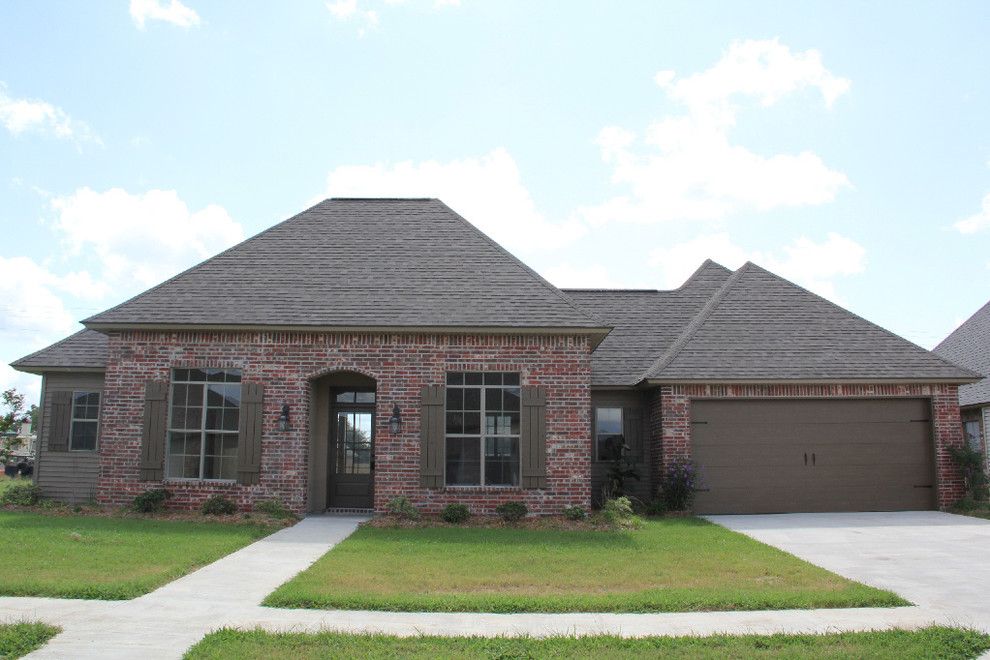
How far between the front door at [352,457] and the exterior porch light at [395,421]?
1484mm

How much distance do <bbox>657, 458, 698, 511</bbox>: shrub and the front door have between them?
18.7 feet

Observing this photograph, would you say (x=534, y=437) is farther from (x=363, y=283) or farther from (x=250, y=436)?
(x=250, y=436)

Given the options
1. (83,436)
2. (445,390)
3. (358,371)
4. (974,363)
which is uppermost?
(974,363)

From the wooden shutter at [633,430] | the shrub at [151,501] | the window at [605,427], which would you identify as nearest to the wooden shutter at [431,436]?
the window at [605,427]

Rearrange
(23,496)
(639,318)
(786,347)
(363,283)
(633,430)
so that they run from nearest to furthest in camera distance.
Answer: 1. (23,496)
2. (363,283)
3. (786,347)
4. (633,430)
5. (639,318)

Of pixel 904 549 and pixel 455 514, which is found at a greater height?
pixel 455 514

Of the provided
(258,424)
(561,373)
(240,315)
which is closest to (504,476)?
(561,373)

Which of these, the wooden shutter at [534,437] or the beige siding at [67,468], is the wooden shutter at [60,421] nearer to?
the beige siding at [67,468]

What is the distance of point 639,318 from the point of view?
18.9m

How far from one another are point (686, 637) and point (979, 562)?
225 inches

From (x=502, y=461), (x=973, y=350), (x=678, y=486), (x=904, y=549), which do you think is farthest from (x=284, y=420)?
(x=973, y=350)

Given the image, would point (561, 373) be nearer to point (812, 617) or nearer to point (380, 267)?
point (380, 267)

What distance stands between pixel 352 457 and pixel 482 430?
295 centimetres

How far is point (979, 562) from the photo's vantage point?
9.62 metres
